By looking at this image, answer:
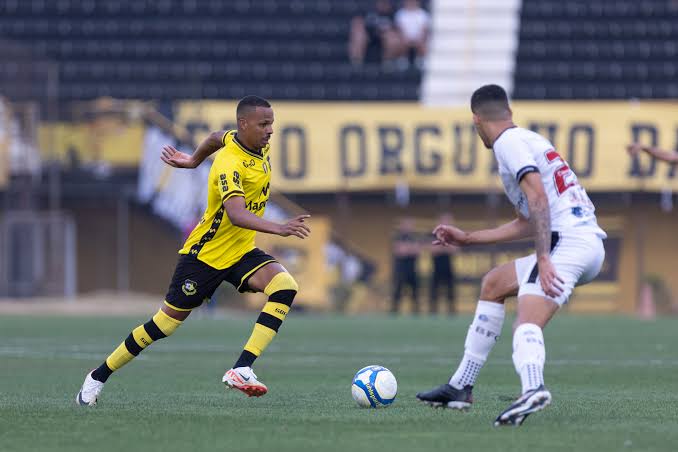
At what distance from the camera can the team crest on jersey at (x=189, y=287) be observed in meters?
9.17

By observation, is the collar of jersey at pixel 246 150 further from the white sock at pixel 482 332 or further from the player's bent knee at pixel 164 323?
the white sock at pixel 482 332

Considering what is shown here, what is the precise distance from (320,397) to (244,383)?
0.85 m

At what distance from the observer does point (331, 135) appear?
89.4ft

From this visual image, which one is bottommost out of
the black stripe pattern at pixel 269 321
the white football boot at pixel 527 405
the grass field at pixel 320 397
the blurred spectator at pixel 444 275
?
the blurred spectator at pixel 444 275

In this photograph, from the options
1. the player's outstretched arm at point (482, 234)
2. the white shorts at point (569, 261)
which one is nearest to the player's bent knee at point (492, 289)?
the player's outstretched arm at point (482, 234)

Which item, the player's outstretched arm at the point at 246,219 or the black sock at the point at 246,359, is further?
the black sock at the point at 246,359

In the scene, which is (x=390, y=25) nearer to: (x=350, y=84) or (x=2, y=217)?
(x=350, y=84)

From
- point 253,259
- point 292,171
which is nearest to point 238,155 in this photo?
point 253,259

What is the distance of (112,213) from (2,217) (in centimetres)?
234

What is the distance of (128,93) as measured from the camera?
29.3m

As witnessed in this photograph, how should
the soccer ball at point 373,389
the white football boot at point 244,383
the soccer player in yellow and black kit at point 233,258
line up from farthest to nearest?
the soccer player in yellow and black kit at point 233,258 → the white football boot at point 244,383 → the soccer ball at point 373,389

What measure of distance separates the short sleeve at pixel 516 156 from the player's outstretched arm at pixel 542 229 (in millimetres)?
39

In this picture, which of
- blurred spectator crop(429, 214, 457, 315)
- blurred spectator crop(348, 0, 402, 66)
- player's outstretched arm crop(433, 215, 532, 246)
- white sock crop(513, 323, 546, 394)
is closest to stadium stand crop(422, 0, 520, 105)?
blurred spectator crop(348, 0, 402, 66)

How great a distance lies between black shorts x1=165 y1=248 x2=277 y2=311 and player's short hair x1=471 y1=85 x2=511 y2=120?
236 centimetres
